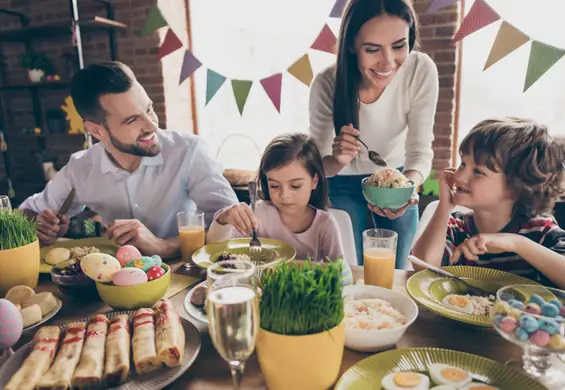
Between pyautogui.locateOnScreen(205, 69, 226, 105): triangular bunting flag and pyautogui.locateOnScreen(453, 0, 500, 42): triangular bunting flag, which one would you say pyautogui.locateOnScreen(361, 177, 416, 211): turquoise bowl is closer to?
pyautogui.locateOnScreen(453, 0, 500, 42): triangular bunting flag

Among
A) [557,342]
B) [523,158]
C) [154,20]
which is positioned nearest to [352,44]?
[523,158]

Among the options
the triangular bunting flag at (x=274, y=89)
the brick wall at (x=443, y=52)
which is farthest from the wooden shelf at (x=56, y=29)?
the brick wall at (x=443, y=52)

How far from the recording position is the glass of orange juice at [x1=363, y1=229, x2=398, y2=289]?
3.70 feet

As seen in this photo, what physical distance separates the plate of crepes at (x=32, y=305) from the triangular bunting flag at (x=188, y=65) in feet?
8.90

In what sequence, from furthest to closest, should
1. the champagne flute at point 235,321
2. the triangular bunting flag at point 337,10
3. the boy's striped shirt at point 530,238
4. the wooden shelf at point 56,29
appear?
the wooden shelf at point 56,29 → the triangular bunting flag at point 337,10 → the boy's striped shirt at point 530,238 → the champagne flute at point 235,321

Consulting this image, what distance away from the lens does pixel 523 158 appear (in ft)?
4.49

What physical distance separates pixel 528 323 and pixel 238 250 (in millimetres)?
891

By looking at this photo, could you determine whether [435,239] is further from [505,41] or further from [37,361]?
[505,41]

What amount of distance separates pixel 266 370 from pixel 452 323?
1.57ft

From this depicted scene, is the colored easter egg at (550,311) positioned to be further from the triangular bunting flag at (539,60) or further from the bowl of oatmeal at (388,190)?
the triangular bunting flag at (539,60)

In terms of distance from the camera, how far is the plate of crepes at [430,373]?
2.39ft

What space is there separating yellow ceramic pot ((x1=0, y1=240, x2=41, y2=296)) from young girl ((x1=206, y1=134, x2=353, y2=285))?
59cm

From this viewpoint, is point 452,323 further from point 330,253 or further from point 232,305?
point 330,253

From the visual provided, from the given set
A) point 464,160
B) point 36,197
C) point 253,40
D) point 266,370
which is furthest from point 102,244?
point 253,40
